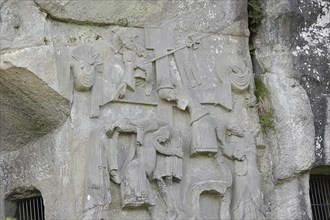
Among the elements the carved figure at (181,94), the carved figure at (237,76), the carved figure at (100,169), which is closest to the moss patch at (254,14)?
the carved figure at (237,76)

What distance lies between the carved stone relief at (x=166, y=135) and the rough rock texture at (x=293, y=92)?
0.25m

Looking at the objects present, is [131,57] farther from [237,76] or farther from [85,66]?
[237,76]

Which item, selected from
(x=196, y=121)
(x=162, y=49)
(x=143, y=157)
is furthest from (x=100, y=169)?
(x=162, y=49)

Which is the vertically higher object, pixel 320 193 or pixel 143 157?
pixel 143 157

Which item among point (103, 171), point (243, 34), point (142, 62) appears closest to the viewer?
point (103, 171)

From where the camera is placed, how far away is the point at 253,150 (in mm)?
8383

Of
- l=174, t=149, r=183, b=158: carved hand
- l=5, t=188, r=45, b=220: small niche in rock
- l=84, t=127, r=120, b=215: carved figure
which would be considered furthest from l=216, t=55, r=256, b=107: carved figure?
l=5, t=188, r=45, b=220: small niche in rock

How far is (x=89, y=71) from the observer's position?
7.90 m


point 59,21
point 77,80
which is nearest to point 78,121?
point 77,80

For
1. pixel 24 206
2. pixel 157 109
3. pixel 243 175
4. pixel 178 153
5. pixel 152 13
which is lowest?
pixel 24 206

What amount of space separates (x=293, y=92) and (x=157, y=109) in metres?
1.22

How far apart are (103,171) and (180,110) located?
944mm

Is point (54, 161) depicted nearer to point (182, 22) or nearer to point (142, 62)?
point (142, 62)

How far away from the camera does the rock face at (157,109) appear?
7766mm
